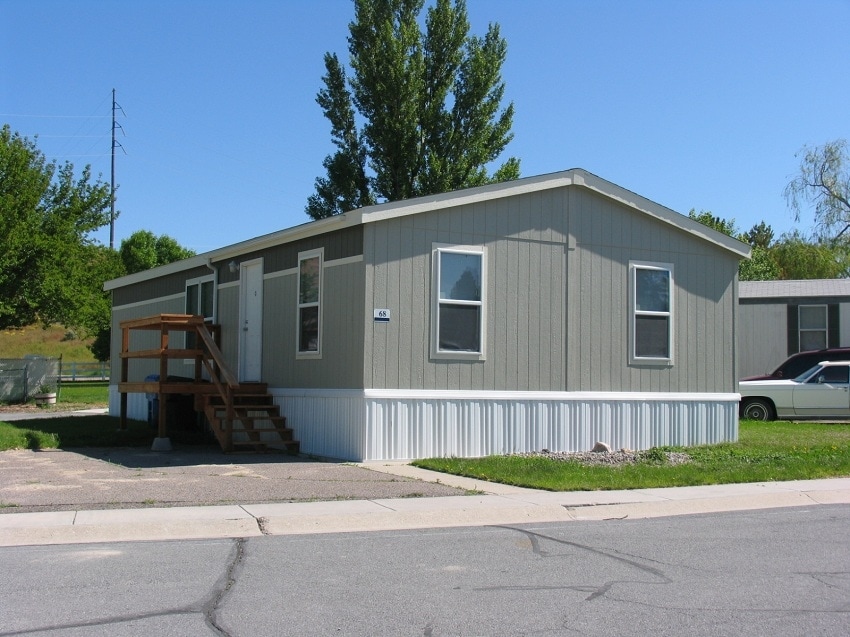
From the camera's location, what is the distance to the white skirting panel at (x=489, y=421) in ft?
47.1

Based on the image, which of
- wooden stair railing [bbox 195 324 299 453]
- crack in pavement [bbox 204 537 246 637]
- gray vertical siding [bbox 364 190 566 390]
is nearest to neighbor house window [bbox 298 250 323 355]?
wooden stair railing [bbox 195 324 299 453]

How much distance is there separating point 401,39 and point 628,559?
2876 cm

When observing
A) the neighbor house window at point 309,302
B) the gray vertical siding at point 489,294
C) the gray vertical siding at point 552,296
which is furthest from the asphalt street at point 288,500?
the neighbor house window at point 309,302

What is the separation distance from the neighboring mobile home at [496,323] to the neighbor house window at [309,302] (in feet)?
0.12

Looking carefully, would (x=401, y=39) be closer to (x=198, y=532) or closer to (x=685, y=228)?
(x=685, y=228)

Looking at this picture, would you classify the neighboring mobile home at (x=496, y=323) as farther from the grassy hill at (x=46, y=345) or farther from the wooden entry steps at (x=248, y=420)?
the grassy hill at (x=46, y=345)

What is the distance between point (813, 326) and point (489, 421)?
15.1m

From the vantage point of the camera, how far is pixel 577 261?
1605 centimetres

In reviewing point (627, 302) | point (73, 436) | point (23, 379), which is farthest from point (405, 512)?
point (23, 379)

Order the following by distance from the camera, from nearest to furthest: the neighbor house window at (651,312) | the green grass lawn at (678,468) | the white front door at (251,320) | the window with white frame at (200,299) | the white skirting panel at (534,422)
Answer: the green grass lawn at (678,468)
the white skirting panel at (534,422)
the neighbor house window at (651,312)
the white front door at (251,320)
the window with white frame at (200,299)

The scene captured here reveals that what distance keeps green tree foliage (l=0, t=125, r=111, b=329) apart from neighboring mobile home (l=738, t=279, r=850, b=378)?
20.9m

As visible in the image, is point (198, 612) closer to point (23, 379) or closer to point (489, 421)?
point (489, 421)

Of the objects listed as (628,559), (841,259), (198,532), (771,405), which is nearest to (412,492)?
(198,532)

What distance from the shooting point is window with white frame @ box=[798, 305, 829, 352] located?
87.0 feet
